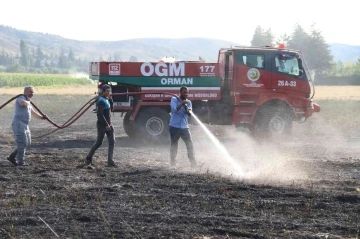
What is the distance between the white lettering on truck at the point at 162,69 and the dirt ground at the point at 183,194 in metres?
2.51

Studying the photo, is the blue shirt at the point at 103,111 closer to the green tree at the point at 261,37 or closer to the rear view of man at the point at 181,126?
the rear view of man at the point at 181,126

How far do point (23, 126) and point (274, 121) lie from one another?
8.82 metres

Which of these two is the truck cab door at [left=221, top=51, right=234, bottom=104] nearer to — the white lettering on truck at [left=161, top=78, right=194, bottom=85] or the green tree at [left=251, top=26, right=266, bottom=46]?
the white lettering on truck at [left=161, top=78, right=194, bottom=85]

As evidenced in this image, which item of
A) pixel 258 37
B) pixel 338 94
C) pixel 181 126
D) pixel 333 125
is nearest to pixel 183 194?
pixel 181 126

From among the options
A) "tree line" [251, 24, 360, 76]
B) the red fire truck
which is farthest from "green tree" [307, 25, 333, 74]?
the red fire truck

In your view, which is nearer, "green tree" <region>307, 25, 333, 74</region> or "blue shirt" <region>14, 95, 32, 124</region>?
"blue shirt" <region>14, 95, 32, 124</region>

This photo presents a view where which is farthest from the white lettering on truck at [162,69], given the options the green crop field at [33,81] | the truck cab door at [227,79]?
the green crop field at [33,81]

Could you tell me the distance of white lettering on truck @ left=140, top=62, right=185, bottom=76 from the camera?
18.6 meters

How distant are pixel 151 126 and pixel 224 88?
104 inches

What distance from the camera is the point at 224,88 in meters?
19.3

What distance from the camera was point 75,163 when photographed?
14.1 meters

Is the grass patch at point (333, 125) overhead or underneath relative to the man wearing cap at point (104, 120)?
underneath

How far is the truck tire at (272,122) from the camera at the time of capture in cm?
1920

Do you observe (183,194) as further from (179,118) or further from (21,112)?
(21,112)
